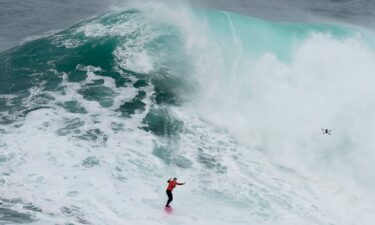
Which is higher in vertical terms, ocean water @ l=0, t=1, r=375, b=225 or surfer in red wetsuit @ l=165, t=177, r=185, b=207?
ocean water @ l=0, t=1, r=375, b=225

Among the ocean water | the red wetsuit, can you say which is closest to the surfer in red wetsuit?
the red wetsuit

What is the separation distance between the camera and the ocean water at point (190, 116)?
17.5 metres

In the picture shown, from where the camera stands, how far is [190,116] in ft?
79.6

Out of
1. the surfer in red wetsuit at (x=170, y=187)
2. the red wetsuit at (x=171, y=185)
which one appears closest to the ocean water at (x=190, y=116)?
the surfer in red wetsuit at (x=170, y=187)

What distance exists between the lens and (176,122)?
23.4 metres

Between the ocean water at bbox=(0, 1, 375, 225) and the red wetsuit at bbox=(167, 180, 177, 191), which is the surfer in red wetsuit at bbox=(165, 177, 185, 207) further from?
the ocean water at bbox=(0, 1, 375, 225)

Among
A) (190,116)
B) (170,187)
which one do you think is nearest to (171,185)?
(170,187)

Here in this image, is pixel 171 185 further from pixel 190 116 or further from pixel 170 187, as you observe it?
pixel 190 116

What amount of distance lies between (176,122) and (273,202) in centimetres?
722

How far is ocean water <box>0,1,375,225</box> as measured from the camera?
17484 millimetres

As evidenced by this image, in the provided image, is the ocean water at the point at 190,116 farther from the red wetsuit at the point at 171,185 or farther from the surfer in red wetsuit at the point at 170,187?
the red wetsuit at the point at 171,185

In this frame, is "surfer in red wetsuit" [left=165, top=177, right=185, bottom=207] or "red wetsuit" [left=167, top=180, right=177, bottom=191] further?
"red wetsuit" [left=167, top=180, right=177, bottom=191]

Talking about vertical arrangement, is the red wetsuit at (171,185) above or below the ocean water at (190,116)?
below

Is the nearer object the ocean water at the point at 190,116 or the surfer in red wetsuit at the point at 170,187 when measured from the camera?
the surfer in red wetsuit at the point at 170,187
